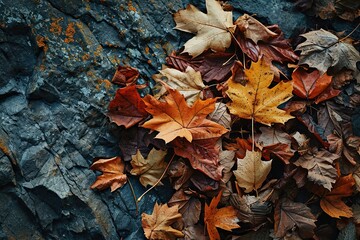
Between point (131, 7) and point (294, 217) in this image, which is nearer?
point (294, 217)

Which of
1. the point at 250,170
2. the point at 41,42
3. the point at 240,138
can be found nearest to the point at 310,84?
the point at 240,138

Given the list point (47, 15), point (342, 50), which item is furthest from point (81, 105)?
point (342, 50)

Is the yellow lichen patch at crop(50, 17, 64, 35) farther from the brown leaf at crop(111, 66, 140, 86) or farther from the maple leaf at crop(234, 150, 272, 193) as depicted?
the maple leaf at crop(234, 150, 272, 193)

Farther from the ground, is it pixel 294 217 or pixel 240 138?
pixel 240 138

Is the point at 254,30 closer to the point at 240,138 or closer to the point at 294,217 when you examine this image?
the point at 240,138

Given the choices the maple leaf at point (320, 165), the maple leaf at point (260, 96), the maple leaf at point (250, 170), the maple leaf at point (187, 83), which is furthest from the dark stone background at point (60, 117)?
the maple leaf at point (320, 165)

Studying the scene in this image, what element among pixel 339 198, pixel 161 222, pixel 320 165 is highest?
pixel 161 222
